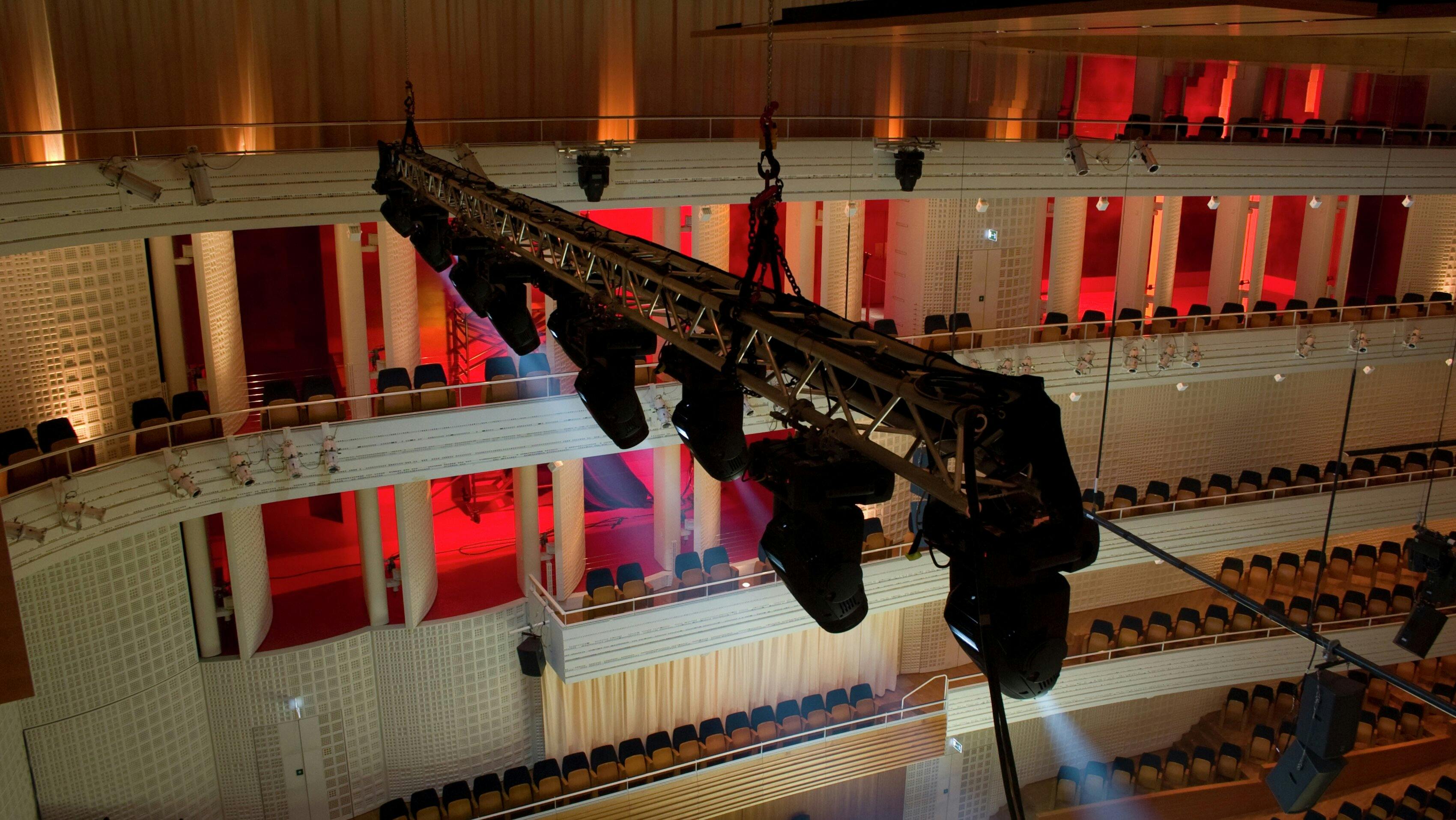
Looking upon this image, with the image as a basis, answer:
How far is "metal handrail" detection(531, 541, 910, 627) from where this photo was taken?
46.8ft

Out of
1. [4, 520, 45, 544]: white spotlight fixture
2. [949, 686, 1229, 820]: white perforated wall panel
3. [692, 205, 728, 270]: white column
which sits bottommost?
[949, 686, 1229, 820]: white perforated wall panel

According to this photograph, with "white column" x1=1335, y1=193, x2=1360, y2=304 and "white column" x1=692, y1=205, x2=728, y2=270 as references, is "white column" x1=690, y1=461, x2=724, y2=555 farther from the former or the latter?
"white column" x1=1335, y1=193, x2=1360, y2=304

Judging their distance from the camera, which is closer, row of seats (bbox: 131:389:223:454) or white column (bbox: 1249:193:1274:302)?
row of seats (bbox: 131:389:223:454)

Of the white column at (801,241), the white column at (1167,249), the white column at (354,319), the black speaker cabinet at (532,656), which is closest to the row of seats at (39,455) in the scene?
the white column at (354,319)

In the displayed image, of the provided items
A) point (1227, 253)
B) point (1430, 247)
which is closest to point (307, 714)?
point (1227, 253)

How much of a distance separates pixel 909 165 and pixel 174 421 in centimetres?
943

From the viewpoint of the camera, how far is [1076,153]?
1507 cm

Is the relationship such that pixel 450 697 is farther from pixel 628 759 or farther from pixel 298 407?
pixel 298 407

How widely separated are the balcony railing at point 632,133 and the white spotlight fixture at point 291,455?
3034 mm

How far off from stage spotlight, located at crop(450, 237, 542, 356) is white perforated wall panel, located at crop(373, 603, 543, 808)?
7283mm

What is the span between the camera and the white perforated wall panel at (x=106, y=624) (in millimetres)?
11812

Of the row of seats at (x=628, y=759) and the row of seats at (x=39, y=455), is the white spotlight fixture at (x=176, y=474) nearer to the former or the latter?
the row of seats at (x=39, y=455)

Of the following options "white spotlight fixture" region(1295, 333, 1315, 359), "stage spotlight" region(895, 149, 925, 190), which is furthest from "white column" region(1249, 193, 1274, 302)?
"stage spotlight" region(895, 149, 925, 190)

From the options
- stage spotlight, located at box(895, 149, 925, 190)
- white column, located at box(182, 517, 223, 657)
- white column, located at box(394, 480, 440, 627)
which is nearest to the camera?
white column, located at box(182, 517, 223, 657)
